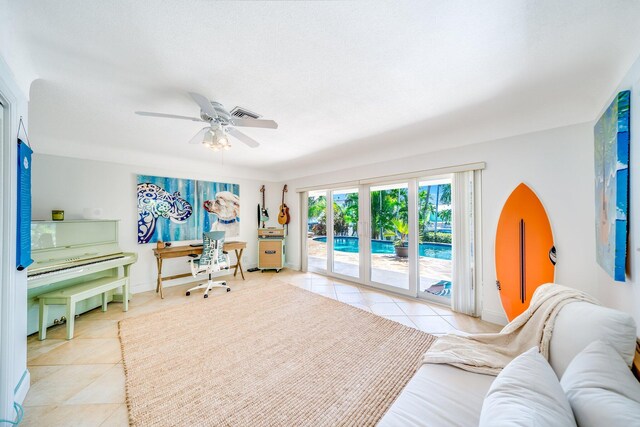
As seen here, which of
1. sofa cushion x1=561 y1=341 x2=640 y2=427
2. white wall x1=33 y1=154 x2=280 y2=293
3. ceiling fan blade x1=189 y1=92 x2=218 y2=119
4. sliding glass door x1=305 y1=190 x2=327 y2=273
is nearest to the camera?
sofa cushion x1=561 y1=341 x2=640 y2=427

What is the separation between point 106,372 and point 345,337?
2085 mm

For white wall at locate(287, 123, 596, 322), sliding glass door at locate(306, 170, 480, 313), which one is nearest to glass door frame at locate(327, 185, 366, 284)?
sliding glass door at locate(306, 170, 480, 313)

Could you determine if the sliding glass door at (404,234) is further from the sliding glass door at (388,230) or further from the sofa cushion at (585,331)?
the sofa cushion at (585,331)

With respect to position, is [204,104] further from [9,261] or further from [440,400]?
[440,400]

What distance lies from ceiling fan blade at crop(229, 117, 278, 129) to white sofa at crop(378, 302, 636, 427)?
6.45ft

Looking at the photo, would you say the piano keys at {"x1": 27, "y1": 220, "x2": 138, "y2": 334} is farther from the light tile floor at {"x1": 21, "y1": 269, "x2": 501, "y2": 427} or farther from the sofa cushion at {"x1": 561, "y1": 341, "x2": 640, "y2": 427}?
the sofa cushion at {"x1": 561, "y1": 341, "x2": 640, "y2": 427}

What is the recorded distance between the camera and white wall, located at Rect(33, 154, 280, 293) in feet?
9.35

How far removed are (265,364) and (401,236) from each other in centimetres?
277

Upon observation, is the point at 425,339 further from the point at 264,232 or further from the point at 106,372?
the point at 264,232

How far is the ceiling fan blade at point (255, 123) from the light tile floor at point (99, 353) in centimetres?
228

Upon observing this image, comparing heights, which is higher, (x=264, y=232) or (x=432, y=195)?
(x=432, y=195)

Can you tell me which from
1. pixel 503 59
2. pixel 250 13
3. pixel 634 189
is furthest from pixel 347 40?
pixel 634 189

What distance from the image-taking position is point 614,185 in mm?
1344

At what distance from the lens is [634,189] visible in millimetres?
1185
